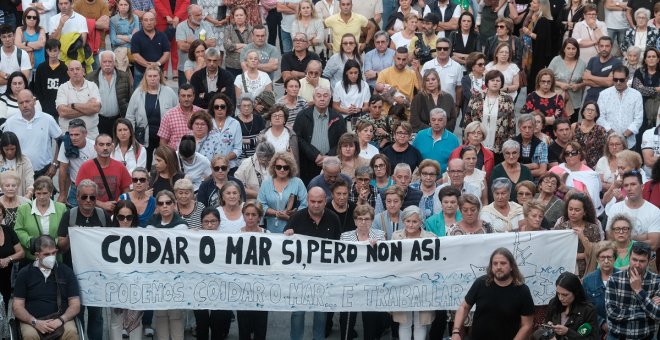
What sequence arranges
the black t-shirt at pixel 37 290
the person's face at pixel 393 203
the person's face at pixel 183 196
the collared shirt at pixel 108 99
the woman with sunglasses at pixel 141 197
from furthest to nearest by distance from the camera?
the collared shirt at pixel 108 99, the woman with sunglasses at pixel 141 197, the person's face at pixel 183 196, the person's face at pixel 393 203, the black t-shirt at pixel 37 290

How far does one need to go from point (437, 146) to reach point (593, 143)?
1.95 metres

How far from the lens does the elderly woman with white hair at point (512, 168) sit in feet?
59.4

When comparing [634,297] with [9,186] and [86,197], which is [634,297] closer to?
[86,197]

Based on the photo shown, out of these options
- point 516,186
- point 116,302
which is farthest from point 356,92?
point 116,302

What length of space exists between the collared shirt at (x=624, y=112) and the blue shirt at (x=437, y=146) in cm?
234

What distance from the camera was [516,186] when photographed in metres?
17.4

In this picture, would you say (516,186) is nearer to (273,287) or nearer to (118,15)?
(273,287)

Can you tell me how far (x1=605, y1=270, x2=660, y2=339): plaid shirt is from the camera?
14867 millimetres

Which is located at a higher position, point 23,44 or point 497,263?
Answer: point 23,44

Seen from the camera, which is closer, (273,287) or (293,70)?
(273,287)

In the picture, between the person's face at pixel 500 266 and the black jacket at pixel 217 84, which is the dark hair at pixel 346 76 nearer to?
the black jacket at pixel 217 84

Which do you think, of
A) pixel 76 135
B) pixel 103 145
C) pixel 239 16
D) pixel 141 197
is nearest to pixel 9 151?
pixel 76 135

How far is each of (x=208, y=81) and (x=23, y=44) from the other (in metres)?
2.79

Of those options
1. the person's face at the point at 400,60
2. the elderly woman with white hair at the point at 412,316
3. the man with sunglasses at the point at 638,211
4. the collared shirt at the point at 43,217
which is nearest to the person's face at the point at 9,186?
the collared shirt at the point at 43,217
